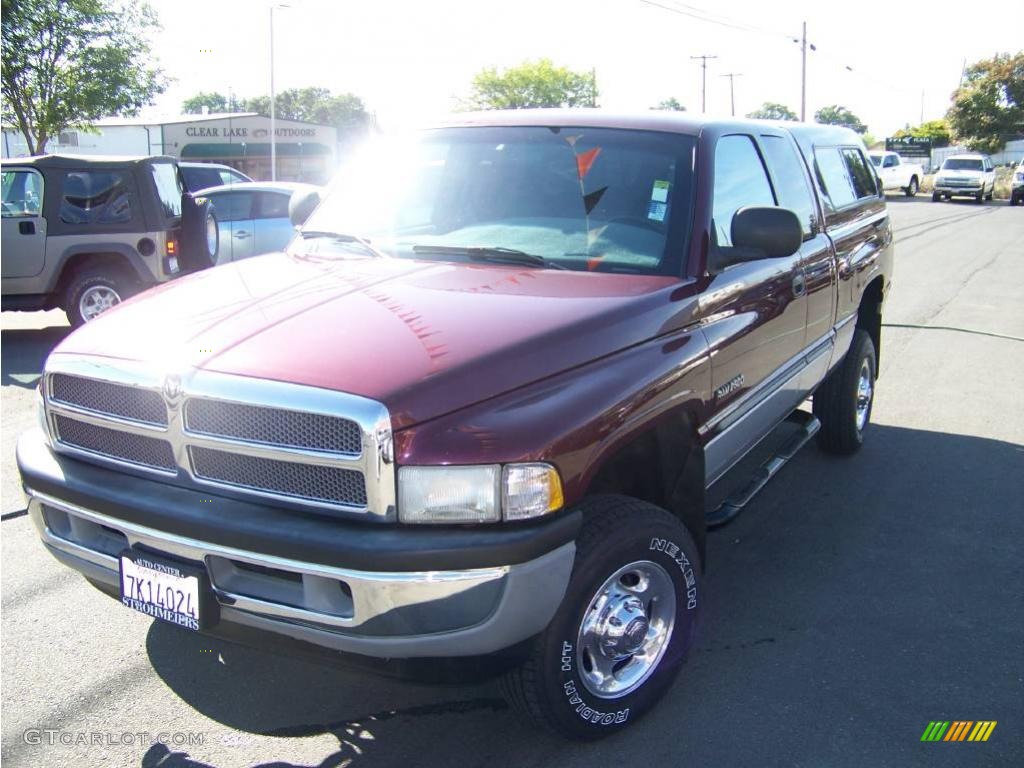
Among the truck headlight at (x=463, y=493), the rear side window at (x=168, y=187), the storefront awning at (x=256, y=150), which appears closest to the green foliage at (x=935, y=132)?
the storefront awning at (x=256, y=150)

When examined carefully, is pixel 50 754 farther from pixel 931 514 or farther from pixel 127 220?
pixel 127 220

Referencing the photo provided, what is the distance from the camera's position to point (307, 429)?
8.48 ft

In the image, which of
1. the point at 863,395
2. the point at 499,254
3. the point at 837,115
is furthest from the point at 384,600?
the point at 837,115

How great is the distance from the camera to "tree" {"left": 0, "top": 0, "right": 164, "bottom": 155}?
18406 millimetres

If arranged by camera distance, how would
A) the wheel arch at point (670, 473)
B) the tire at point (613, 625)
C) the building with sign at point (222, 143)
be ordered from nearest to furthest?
the tire at point (613, 625)
the wheel arch at point (670, 473)
the building with sign at point (222, 143)

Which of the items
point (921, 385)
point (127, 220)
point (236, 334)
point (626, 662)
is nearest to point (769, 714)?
point (626, 662)

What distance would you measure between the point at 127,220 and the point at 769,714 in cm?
873

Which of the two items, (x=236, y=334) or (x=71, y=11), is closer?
(x=236, y=334)

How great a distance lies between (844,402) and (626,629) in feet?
10.9

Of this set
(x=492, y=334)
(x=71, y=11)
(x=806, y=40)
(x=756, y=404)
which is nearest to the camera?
(x=492, y=334)

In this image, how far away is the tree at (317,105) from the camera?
9931 cm

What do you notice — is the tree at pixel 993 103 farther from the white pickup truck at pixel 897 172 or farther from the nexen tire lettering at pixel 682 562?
the nexen tire lettering at pixel 682 562

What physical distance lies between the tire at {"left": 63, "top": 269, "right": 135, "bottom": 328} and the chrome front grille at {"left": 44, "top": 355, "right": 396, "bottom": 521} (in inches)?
295

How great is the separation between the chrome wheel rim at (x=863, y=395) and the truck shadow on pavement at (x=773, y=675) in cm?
118
